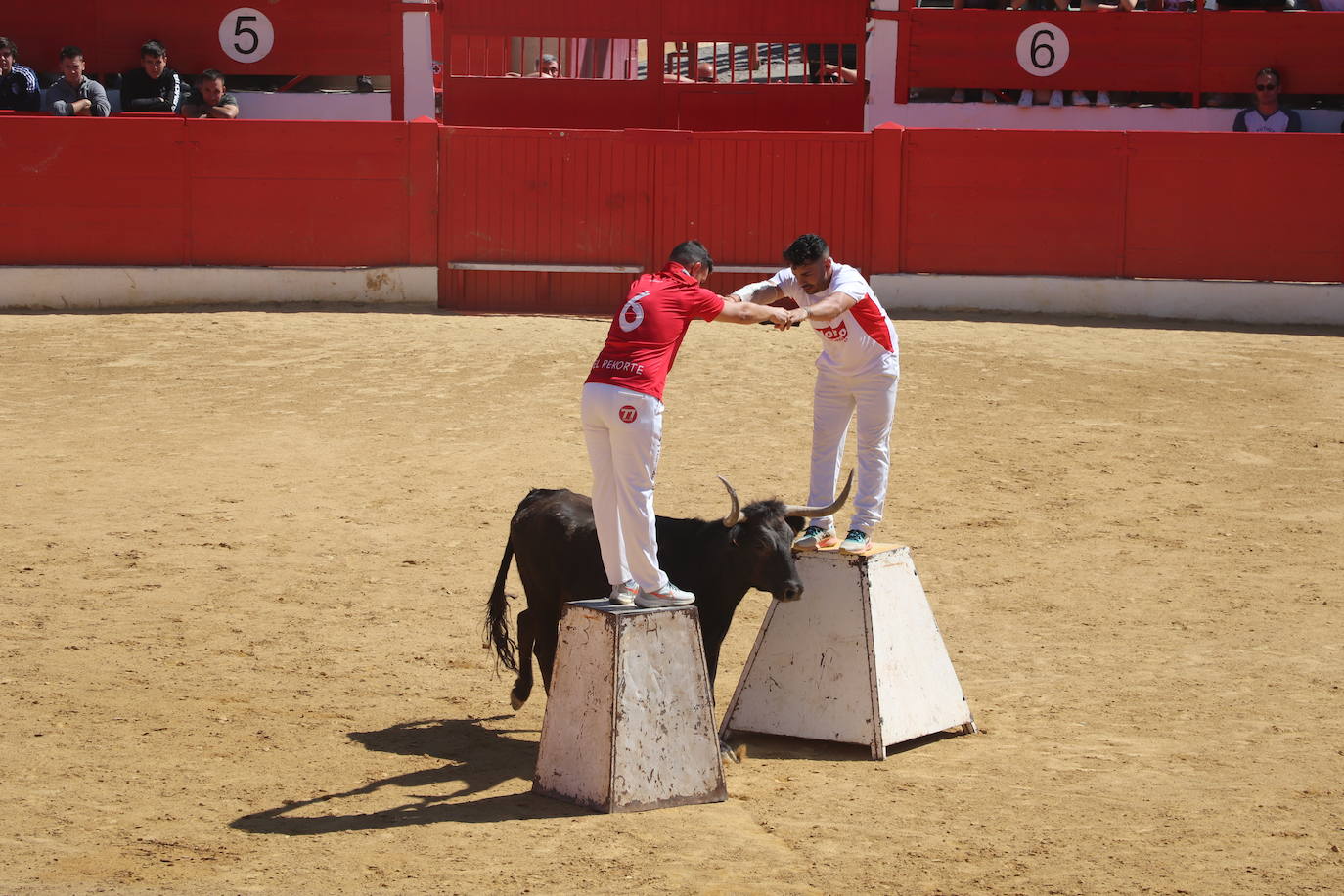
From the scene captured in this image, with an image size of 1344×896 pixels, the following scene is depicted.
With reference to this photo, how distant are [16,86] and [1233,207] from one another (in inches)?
441

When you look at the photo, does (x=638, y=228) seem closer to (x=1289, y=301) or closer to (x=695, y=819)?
(x=1289, y=301)

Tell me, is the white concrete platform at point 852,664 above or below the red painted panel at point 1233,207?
below

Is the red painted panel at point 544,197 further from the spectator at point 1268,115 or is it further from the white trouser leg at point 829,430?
the white trouser leg at point 829,430

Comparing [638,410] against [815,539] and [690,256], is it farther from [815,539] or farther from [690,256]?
[815,539]

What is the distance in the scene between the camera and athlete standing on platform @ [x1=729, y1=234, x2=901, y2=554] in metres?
6.12

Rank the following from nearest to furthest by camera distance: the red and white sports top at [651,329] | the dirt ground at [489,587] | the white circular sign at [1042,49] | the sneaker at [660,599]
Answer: the dirt ground at [489,587] < the red and white sports top at [651,329] < the sneaker at [660,599] < the white circular sign at [1042,49]

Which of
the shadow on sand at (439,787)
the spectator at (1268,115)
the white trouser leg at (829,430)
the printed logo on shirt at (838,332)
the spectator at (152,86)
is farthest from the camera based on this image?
the spectator at (1268,115)

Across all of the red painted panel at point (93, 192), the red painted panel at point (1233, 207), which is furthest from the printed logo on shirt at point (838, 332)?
the red painted panel at point (93, 192)

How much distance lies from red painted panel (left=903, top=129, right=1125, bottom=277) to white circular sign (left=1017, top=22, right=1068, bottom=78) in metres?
1.78

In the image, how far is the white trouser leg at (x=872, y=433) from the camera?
20.6ft

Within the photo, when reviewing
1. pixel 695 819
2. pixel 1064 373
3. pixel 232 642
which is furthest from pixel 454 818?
pixel 1064 373

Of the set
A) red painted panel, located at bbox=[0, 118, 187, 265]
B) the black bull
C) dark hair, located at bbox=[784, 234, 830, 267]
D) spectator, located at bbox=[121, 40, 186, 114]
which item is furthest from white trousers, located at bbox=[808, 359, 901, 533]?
spectator, located at bbox=[121, 40, 186, 114]

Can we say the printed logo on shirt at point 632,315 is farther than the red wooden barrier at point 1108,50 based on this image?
No

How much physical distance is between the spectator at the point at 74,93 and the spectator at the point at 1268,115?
1084 centimetres
